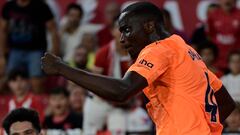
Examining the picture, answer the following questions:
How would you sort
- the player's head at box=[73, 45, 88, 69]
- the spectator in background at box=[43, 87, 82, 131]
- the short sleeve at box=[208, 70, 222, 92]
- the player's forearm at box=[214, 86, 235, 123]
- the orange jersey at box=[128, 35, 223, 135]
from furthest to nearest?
the player's head at box=[73, 45, 88, 69], the spectator in background at box=[43, 87, 82, 131], the player's forearm at box=[214, 86, 235, 123], the short sleeve at box=[208, 70, 222, 92], the orange jersey at box=[128, 35, 223, 135]

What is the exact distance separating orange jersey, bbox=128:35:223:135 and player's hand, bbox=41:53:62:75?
1.50 ft

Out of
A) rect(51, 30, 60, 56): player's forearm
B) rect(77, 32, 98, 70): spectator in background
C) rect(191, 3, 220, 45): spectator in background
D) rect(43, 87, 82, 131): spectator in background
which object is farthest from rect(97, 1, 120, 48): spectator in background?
rect(43, 87, 82, 131): spectator in background

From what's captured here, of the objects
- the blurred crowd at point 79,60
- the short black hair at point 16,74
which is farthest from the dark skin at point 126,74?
the short black hair at point 16,74

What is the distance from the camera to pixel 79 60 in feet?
29.3

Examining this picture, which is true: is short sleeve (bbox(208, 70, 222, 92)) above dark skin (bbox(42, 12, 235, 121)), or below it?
below

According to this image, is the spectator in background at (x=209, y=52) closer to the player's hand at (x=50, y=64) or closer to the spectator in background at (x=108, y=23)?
the spectator in background at (x=108, y=23)

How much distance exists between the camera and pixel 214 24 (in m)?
9.36

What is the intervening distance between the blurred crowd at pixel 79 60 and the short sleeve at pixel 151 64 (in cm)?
344

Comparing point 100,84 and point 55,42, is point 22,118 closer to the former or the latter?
point 100,84

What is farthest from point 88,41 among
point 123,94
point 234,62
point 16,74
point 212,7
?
point 123,94

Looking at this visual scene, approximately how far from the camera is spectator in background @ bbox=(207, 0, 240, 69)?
9289 mm

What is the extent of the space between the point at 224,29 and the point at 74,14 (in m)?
2.11

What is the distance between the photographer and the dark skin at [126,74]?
12.1 ft

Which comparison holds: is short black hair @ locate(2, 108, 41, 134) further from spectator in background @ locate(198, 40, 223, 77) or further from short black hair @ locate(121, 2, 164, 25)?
spectator in background @ locate(198, 40, 223, 77)
